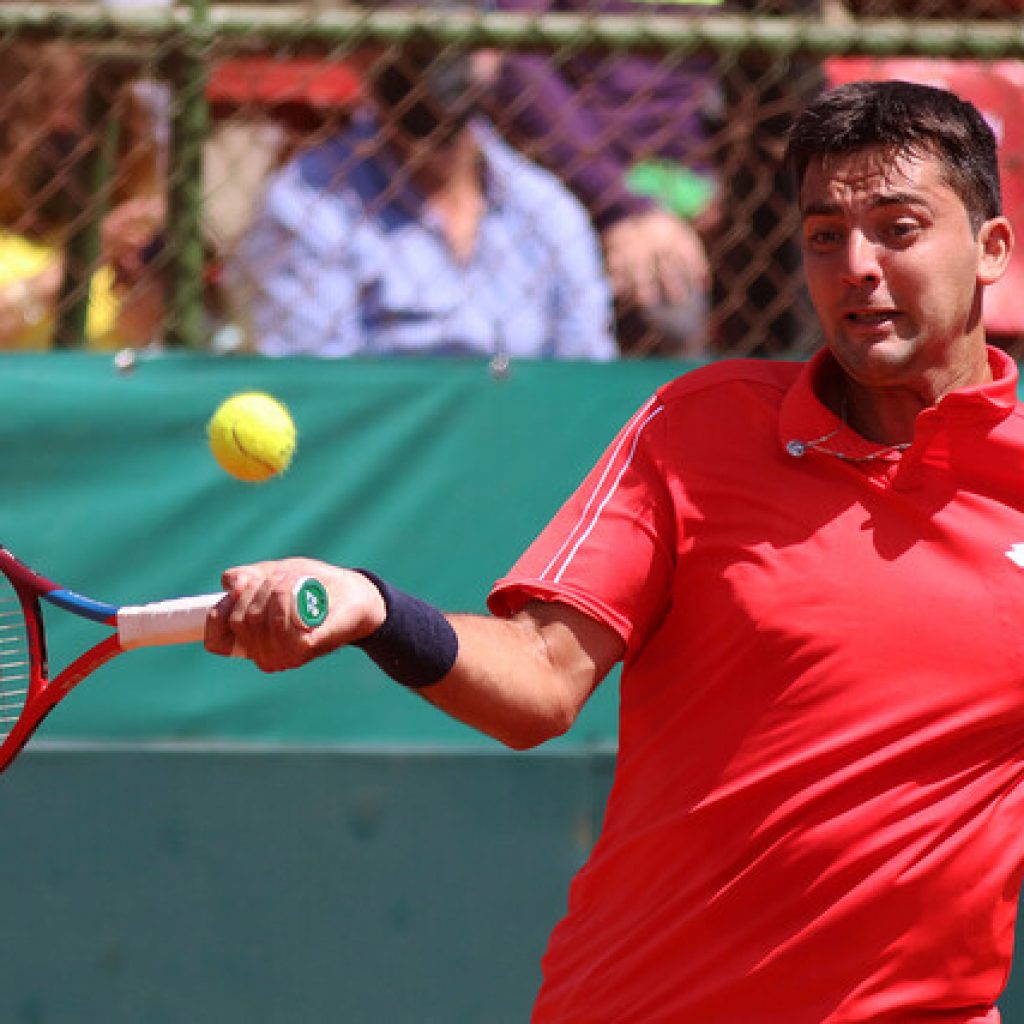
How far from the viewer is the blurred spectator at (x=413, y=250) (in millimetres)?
4184

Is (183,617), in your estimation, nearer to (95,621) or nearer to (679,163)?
(95,621)

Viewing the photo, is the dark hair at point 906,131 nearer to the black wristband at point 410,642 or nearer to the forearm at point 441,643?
the forearm at point 441,643

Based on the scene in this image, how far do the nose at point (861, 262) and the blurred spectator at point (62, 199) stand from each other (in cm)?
213

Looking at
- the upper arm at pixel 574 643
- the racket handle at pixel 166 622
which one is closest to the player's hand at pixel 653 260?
the upper arm at pixel 574 643

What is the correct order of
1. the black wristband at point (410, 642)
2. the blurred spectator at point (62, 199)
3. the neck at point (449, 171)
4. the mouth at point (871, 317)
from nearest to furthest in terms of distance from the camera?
the black wristband at point (410, 642)
the mouth at point (871, 317)
the blurred spectator at point (62, 199)
the neck at point (449, 171)

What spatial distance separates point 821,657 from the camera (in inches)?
94.3

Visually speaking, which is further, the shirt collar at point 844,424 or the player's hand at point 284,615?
the shirt collar at point 844,424

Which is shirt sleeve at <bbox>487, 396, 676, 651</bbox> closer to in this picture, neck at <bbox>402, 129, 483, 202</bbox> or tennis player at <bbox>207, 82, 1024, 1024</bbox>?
tennis player at <bbox>207, 82, 1024, 1024</bbox>

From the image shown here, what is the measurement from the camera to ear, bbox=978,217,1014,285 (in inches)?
102

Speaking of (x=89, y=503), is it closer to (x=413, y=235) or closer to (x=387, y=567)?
(x=387, y=567)

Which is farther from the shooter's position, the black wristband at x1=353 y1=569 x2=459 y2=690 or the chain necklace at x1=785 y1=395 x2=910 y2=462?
the chain necklace at x1=785 y1=395 x2=910 y2=462

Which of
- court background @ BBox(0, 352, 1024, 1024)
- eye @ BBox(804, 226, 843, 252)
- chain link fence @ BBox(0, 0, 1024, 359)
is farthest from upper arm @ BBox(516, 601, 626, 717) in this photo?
chain link fence @ BBox(0, 0, 1024, 359)

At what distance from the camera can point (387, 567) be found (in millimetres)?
3955

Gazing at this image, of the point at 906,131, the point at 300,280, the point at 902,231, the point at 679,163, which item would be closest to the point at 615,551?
the point at 902,231
